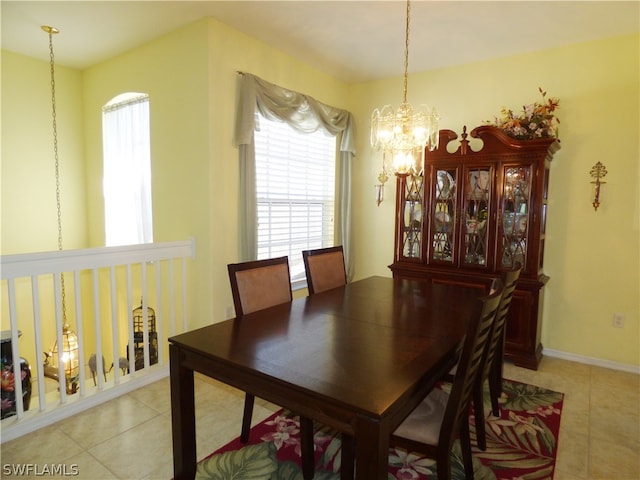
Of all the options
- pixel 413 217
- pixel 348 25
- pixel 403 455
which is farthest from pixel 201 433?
pixel 348 25

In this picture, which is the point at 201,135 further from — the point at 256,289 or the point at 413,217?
the point at 413,217

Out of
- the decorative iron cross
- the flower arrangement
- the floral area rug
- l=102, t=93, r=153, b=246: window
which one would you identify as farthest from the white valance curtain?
the decorative iron cross

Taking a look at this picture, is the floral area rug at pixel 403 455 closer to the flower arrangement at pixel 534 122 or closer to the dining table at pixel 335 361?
the dining table at pixel 335 361

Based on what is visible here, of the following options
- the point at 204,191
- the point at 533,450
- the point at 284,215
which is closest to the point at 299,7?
the point at 204,191

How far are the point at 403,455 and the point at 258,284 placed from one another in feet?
3.98

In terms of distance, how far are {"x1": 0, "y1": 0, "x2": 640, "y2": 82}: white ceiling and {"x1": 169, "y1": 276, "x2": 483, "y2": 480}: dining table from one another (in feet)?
6.76

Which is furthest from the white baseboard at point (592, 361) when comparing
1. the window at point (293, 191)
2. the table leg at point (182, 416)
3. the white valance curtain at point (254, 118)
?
the table leg at point (182, 416)

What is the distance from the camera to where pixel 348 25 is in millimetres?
2926

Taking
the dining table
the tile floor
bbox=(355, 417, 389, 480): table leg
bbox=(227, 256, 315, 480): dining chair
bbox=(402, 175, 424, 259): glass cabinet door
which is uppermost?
bbox=(402, 175, 424, 259): glass cabinet door

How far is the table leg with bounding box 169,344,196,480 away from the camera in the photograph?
1.63m

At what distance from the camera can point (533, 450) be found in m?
2.06

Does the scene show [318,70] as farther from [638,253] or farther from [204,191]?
[638,253]

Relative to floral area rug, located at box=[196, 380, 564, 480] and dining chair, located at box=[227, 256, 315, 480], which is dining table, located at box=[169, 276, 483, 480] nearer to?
dining chair, located at box=[227, 256, 315, 480]

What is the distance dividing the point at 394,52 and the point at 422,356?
2.90 metres
